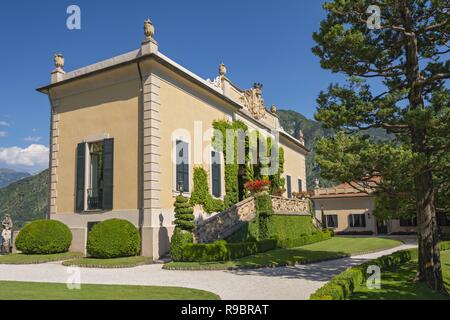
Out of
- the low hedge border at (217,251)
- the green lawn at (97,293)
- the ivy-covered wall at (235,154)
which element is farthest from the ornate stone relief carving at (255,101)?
the green lawn at (97,293)

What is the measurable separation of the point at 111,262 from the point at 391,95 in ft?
35.9

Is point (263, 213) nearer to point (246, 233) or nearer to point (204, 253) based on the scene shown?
point (246, 233)

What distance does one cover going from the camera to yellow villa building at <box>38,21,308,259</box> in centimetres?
1681

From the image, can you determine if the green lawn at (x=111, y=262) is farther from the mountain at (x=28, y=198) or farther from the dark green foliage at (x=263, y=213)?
the mountain at (x=28, y=198)

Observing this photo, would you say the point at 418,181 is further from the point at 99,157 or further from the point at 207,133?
the point at 99,157

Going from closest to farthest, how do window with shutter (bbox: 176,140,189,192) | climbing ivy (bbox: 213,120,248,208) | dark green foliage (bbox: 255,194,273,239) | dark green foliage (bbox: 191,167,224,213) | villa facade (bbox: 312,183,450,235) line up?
window with shutter (bbox: 176,140,189,192)
dark green foliage (bbox: 191,167,224,213)
dark green foliage (bbox: 255,194,273,239)
climbing ivy (bbox: 213,120,248,208)
villa facade (bbox: 312,183,450,235)

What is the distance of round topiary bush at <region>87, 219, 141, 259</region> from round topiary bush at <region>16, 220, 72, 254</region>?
2.26m

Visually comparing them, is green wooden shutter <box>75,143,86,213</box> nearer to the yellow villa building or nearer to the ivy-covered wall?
the yellow villa building

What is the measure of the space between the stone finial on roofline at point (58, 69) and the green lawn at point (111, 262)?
10.2 m

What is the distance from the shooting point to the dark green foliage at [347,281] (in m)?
7.32

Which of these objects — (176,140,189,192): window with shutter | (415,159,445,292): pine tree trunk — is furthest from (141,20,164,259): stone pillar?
(415,159,445,292): pine tree trunk
